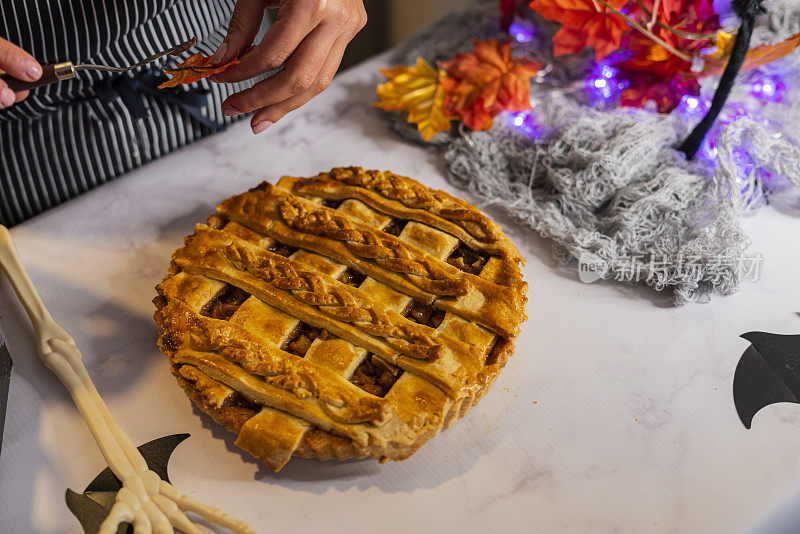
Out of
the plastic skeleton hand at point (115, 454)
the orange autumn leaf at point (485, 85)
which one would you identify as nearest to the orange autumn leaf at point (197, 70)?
the plastic skeleton hand at point (115, 454)

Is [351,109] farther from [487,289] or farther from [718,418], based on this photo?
[718,418]

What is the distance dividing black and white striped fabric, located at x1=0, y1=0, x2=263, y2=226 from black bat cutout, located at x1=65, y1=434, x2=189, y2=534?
2.01ft

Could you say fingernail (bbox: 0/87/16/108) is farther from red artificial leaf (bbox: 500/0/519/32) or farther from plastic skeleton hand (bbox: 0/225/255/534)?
red artificial leaf (bbox: 500/0/519/32)

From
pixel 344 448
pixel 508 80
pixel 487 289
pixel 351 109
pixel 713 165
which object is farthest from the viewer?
pixel 351 109

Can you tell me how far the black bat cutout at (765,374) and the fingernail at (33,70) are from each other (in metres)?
0.99

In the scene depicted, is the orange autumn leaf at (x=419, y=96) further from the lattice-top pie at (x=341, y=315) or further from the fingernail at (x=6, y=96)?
the fingernail at (x=6, y=96)

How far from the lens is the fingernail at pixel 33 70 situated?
73 cm

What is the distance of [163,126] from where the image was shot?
1182mm

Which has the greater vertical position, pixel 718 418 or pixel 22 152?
pixel 22 152

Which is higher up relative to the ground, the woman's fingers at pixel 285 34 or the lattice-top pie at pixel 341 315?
the woman's fingers at pixel 285 34

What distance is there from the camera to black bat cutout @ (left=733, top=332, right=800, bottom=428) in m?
0.83

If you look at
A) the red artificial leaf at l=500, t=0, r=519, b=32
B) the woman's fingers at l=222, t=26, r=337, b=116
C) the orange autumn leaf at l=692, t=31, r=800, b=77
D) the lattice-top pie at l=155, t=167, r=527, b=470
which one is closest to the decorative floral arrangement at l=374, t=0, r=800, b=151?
the orange autumn leaf at l=692, t=31, r=800, b=77

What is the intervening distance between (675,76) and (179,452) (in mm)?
1060

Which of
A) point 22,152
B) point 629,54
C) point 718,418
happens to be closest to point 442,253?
point 718,418
